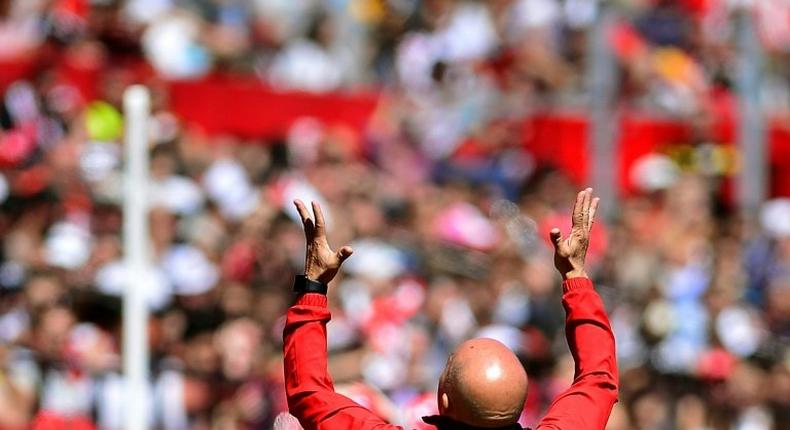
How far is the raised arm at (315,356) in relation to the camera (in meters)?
4.12

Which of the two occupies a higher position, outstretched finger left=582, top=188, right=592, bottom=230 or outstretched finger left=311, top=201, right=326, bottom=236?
outstretched finger left=582, top=188, right=592, bottom=230

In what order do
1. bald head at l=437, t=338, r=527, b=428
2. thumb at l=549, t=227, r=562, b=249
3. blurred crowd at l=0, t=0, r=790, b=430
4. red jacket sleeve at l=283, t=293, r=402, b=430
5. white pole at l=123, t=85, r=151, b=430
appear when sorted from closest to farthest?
1. bald head at l=437, t=338, r=527, b=428
2. red jacket sleeve at l=283, t=293, r=402, b=430
3. thumb at l=549, t=227, r=562, b=249
4. white pole at l=123, t=85, r=151, b=430
5. blurred crowd at l=0, t=0, r=790, b=430

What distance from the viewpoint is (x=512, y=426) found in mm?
3990

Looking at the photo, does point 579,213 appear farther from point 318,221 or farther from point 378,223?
point 378,223

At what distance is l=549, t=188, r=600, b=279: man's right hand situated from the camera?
4480 mm

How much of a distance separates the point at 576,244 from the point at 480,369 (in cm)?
69

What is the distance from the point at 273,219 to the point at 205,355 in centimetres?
160

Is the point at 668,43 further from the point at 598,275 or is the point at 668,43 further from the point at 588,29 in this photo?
the point at 598,275

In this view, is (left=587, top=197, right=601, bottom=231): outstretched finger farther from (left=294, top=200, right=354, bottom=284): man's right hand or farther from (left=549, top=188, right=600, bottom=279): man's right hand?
(left=294, top=200, right=354, bottom=284): man's right hand

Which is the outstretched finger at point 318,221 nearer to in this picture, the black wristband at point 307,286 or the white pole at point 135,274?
the black wristband at point 307,286

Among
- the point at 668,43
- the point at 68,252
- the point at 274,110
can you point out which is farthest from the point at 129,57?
the point at 668,43

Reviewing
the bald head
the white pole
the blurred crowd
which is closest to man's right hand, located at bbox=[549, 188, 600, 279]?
the bald head

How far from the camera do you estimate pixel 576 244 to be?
14.8ft

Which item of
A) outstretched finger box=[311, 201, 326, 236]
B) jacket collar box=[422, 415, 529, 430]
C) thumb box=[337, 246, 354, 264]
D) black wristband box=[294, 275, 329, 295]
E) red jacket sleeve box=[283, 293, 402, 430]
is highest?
outstretched finger box=[311, 201, 326, 236]
